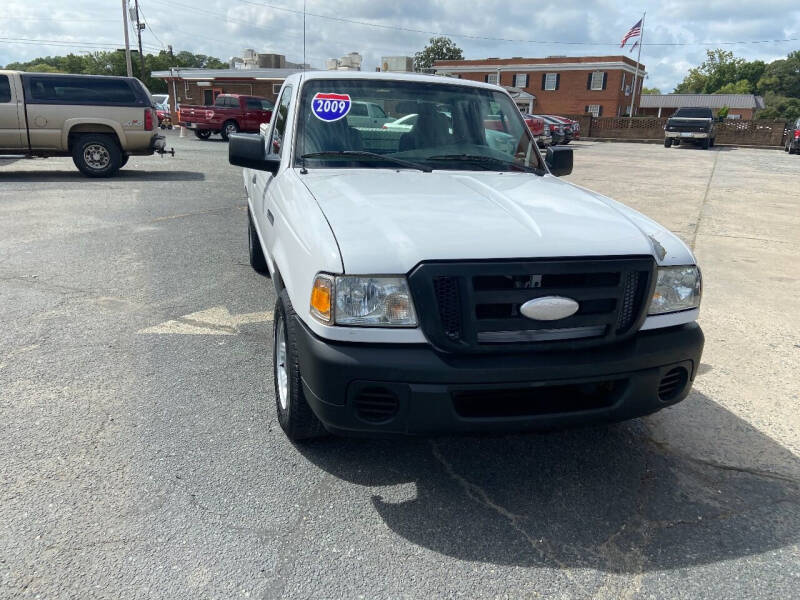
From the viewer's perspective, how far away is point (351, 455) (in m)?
3.02

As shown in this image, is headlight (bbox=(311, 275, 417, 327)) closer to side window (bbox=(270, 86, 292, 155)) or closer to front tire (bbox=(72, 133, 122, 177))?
side window (bbox=(270, 86, 292, 155))

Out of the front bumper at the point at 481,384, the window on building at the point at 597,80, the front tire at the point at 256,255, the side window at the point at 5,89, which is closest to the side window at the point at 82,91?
the side window at the point at 5,89

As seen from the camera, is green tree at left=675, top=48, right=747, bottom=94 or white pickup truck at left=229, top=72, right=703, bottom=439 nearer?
white pickup truck at left=229, top=72, right=703, bottom=439

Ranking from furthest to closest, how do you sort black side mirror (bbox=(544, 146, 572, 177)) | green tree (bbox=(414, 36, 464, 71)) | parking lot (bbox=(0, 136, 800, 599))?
green tree (bbox=(414, 36, 464, 71))
black side mirror (bbox=(544, 146, 572, 177))
parking lot (bbox=(0, 136, 800, 599))

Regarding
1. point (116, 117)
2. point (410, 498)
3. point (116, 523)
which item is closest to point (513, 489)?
point (410, 498)

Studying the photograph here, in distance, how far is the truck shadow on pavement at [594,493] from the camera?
2447 mm

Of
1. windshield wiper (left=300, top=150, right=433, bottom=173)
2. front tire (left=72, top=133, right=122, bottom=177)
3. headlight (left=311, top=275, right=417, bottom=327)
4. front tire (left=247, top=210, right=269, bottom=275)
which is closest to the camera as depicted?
headlight (left=311, top=275, right=417, bottom=327)

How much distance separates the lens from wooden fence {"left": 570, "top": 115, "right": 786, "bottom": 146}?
3603 cm

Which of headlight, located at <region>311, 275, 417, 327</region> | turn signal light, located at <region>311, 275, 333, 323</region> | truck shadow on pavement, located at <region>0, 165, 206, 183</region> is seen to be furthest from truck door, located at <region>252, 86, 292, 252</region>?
truck shadow on pavement, located at <region>0, 165, 206, 183</region>

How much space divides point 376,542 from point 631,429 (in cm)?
163

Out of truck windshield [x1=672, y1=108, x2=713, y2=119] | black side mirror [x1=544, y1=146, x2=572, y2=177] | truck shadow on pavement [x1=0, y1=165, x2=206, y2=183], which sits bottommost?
truck shadow on pavement [x1=0, y1=165, x2=206, y2=183]

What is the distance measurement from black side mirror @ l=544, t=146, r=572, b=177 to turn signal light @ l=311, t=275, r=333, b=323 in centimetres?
245

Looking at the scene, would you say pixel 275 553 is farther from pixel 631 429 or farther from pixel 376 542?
pixel 631 429

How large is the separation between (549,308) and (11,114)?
12.8 metres
